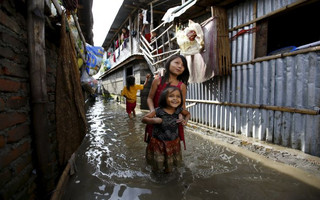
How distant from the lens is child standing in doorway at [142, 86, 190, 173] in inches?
84.8

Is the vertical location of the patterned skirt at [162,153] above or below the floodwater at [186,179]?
above

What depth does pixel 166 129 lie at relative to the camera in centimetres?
224

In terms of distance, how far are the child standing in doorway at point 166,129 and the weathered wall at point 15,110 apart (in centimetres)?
125

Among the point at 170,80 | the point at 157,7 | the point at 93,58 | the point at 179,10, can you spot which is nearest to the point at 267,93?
the point at 170,80

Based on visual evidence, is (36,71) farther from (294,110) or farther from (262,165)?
(294,110)

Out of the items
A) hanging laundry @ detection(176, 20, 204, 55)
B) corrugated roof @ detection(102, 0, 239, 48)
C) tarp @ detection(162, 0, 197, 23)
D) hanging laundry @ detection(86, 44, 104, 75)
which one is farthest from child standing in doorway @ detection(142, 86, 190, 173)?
hanging laundry @ detection(86, 44, 104, 75)

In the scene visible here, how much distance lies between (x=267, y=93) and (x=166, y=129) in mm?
2789

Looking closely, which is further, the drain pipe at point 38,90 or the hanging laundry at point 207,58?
the hanging laundry at point 207,58

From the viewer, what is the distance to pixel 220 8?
14.9 ft

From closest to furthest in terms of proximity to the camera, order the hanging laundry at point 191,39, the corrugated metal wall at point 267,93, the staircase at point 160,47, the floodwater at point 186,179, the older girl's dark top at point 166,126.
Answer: the floodwater at point 186,179 → the older girl's dark top at point 166,126 → the corrugated metal wall at point 267,93 → the hanging laundry at point 191,39 → the staircase at point 160,47

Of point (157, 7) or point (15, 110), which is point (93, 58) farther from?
point (157, 7)

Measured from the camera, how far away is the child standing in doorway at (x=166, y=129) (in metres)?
2.15

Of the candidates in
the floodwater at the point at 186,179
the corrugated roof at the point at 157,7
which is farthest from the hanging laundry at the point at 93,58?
the floodwater at the point at 186,179

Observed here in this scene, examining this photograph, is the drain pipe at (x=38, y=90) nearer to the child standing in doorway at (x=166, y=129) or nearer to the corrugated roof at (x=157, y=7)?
the child standing in doorway at (x=166, y=129)
